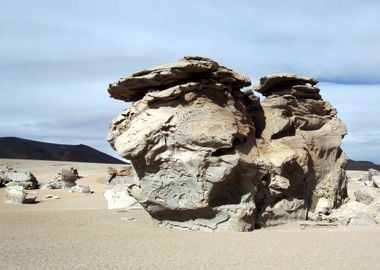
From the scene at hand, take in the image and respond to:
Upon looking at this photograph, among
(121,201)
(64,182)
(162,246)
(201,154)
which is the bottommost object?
(162,246)

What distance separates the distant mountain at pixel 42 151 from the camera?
6276cm

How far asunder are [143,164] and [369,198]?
975cm

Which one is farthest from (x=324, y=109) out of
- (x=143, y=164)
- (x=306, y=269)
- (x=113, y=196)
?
(x=306, y=269)

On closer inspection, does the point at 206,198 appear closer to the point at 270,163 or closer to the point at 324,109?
the point at 270,163

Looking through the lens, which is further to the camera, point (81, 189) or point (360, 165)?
point (360, 165)

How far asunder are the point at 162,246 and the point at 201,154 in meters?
3.04

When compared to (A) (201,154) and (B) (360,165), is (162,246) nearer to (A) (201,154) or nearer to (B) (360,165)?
(A) (201,154)

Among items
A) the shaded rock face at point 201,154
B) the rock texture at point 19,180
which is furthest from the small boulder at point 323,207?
the rock texture at point 19,180

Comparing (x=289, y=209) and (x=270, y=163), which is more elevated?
(x=270, y=163)

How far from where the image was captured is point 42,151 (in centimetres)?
6612

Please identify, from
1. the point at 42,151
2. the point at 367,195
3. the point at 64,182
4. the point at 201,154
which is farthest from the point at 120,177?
the point at 42,151

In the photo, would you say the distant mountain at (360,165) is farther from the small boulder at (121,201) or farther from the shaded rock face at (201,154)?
the shaded rock face at (201,154)

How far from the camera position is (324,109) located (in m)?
17.6

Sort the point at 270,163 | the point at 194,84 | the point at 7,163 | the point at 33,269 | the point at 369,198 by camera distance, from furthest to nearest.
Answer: the point at 7,163
the point at 369,198
the point at 270,163
the point at 194,84
the point at 33,269
